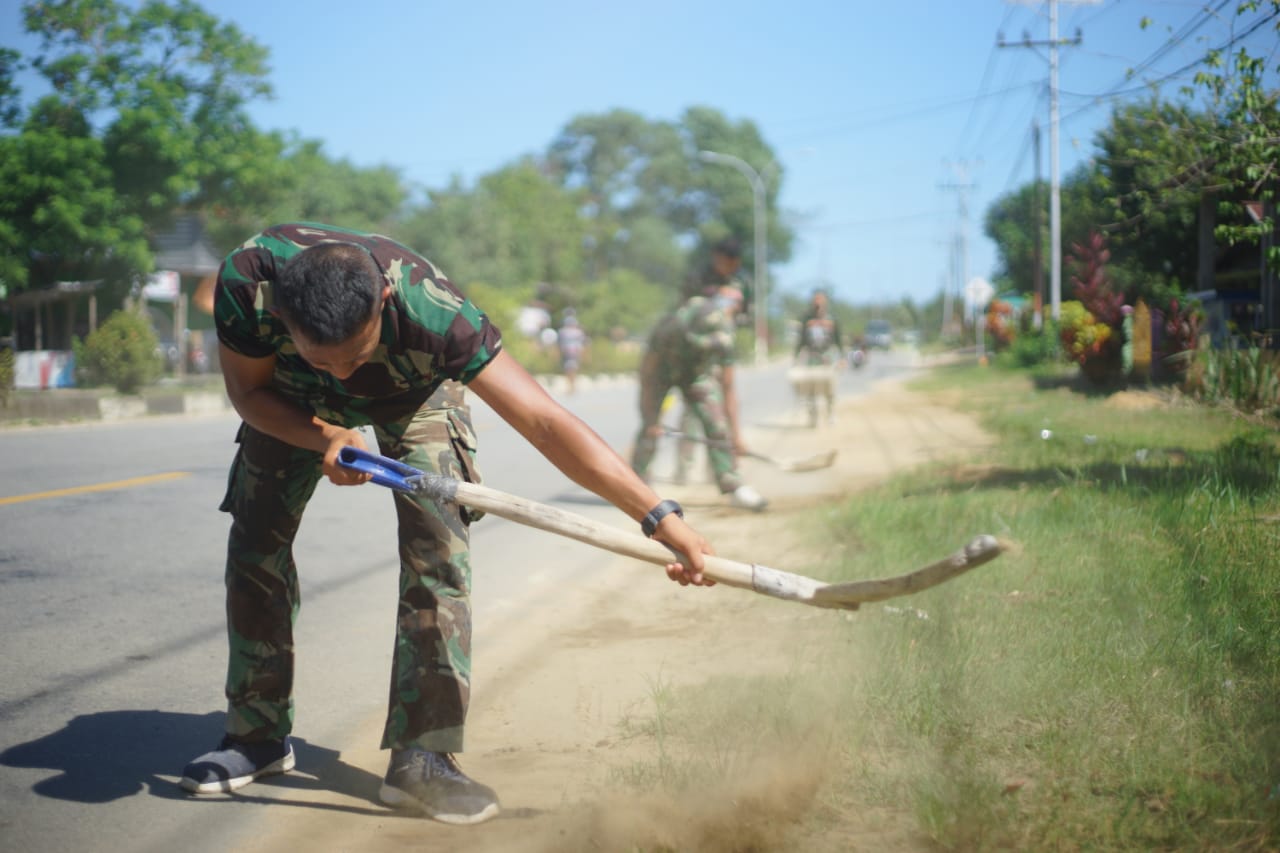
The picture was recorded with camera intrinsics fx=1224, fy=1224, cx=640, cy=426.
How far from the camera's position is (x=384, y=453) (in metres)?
3.28

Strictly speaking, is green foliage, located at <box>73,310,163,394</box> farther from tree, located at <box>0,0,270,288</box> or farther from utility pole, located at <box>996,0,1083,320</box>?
utility pole, located at <box>996,0,1083,320</box>

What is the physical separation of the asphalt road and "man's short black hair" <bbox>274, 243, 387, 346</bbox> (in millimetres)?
1339

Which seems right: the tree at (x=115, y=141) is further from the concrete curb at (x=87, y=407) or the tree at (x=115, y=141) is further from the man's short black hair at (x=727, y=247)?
the man's short black hair at (x=727, y=247)

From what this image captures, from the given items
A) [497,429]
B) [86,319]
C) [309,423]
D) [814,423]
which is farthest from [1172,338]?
[86,319]

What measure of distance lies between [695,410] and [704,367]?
0.35m

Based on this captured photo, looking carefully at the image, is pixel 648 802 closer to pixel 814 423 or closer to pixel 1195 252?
pixel 814 423

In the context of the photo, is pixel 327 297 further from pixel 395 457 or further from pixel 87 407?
pixel 87 407

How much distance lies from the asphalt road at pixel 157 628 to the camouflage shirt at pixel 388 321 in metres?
1.21

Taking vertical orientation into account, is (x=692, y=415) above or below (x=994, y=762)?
above

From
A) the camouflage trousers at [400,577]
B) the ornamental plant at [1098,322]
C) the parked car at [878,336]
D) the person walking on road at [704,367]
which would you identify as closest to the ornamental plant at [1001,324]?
the ornamental plant at [1098,322]

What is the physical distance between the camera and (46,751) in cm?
357

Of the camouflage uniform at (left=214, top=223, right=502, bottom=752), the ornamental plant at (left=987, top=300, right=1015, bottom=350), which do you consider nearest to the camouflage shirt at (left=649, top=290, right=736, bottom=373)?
the camouflage uniform at (left=214, top=223, right=502, bottom=752)

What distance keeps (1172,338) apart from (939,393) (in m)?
9.80

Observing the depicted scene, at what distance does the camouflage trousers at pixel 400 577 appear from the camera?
3.15 meters
